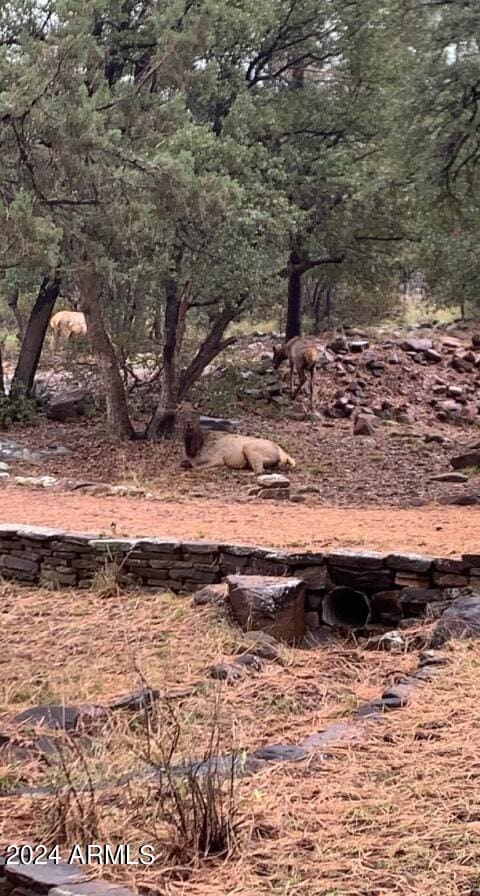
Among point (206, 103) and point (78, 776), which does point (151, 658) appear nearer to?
point (78, 776)

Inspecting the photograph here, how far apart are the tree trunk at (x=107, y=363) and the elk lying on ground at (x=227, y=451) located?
1.40 meters

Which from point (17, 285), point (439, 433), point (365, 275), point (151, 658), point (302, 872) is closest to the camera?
point (302, 872)

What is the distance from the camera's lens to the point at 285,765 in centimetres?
377

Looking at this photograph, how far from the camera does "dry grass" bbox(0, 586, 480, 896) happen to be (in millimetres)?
2863

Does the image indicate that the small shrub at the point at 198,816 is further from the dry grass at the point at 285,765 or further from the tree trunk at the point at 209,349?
the tree trunk at the point at 209,349

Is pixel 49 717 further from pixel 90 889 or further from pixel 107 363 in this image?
pixel 107 363

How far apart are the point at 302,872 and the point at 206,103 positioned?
1226cm

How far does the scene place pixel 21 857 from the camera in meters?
3.00

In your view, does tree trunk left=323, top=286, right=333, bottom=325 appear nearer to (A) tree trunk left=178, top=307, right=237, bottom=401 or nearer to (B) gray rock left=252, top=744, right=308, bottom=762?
(A) tree trunk left=178, top=307, right=237, bottom=401

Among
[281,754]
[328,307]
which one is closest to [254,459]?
[281,754]

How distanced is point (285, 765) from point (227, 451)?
29.8ft

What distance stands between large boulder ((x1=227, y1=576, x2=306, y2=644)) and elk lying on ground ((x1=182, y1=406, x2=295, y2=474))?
20.5 feet


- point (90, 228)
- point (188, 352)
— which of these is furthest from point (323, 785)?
point (188, 352)

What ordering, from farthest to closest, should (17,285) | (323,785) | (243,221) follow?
(17,285) < (243,221) < (323,785)
